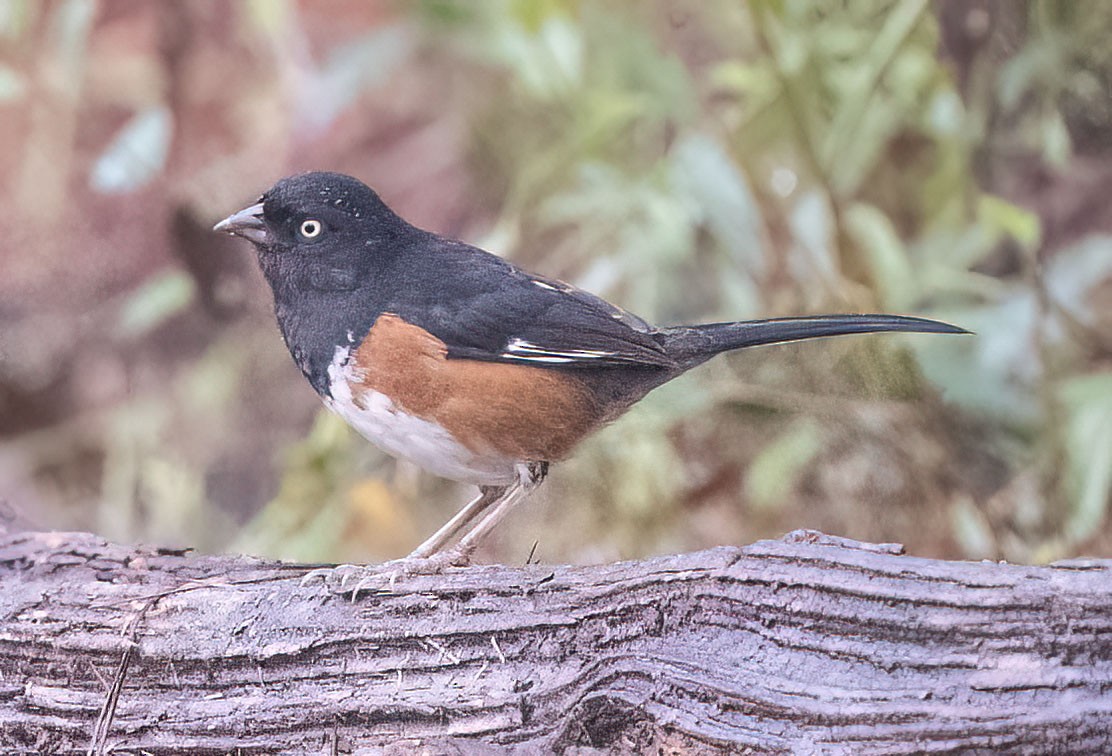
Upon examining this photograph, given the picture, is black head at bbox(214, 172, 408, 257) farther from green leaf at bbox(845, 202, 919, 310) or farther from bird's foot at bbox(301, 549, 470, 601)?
green leaf at bbox(845, 202, 919, 310)

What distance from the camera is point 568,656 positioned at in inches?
86.0

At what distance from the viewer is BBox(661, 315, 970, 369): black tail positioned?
263 centimetres

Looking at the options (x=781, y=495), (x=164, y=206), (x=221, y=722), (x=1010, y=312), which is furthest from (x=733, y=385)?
(x=164, y=206)

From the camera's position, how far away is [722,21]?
5188 millimetres

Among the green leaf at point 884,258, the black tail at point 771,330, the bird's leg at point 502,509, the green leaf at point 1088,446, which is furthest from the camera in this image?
the green leaf at point 884,258

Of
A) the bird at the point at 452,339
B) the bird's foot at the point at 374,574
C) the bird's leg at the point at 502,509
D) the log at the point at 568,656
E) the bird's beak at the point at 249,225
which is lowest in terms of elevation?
the log at the point at 568,656

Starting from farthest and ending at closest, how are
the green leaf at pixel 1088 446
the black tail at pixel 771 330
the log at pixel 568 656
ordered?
the green leaf at pixel 1088 446 < the black tail at pixel 771 330 < the log at pixel 568 656

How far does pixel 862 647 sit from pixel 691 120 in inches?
111

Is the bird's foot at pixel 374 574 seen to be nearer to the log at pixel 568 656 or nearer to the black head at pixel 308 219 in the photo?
the log at pixel 568 656

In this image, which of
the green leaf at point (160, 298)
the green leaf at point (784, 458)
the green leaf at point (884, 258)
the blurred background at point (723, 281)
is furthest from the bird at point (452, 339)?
the green leaf at point (160, 298)

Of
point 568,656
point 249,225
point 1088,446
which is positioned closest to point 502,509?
point 568,656

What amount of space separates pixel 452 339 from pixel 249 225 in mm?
577

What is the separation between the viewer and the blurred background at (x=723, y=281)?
4.00m

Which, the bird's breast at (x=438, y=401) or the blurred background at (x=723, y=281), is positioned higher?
the blurred background at (x=723, y=281)
